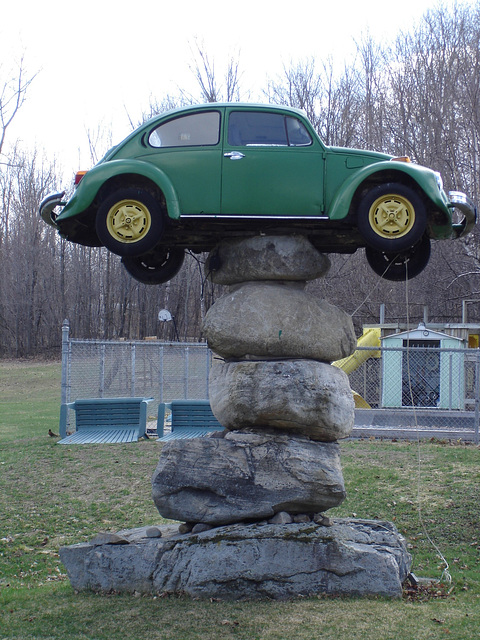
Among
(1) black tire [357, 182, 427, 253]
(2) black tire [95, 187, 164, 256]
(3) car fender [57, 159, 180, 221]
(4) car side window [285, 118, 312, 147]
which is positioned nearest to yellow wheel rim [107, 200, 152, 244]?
(2) black tire [95, 187, 164, 256]

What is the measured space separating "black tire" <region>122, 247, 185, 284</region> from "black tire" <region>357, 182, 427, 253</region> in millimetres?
2128

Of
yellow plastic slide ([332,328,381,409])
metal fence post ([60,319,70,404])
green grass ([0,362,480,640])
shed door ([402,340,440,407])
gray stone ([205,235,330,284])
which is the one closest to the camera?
green grass ([0,362,480,640])

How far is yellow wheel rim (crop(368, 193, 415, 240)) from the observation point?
6.01m

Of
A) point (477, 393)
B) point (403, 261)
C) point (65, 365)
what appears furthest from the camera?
point (65, 365)

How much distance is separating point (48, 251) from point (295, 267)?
125 ft

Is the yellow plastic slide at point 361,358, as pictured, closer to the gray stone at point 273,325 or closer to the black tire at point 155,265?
the gray stone at point 273,325

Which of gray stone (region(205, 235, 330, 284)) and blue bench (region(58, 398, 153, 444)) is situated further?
blue bench (region(58, 398, 153, 444))

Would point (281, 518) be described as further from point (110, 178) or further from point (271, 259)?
point (110, 178)

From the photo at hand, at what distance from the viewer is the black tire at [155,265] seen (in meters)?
7.02

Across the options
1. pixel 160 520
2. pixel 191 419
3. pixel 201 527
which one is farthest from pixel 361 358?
pixel 201 527

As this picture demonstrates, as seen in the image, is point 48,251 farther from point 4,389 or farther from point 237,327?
point 237,327

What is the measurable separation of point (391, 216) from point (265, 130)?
59.2 inches

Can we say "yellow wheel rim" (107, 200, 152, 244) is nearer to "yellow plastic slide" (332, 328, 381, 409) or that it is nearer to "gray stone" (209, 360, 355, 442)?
"gray stone" (209, 360, 355, 442)

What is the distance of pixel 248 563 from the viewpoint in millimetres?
6059
